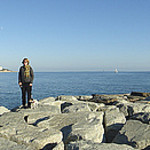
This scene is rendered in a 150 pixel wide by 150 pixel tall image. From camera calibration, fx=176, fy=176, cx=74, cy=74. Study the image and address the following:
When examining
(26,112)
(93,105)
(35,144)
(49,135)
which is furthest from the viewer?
(93,105)

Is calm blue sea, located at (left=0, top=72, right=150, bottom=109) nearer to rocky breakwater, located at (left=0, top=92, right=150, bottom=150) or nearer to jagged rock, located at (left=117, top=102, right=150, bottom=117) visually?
jagged rock, located at (left=117, top=102, right=150, bottom=117)

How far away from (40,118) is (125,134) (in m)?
2.90

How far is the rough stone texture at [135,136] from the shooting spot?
427 centimetres

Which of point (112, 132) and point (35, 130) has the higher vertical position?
point (35, 130)

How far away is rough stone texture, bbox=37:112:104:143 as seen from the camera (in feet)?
14.8

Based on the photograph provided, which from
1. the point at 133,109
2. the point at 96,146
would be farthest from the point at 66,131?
the point at 133,109

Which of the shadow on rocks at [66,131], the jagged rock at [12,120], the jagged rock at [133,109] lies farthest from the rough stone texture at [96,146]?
the jagged rock at [133,109]

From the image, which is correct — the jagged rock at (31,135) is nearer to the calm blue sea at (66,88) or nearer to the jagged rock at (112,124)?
the jagged rock at (112,124)

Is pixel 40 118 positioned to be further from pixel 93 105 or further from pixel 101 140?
pixel 93 105

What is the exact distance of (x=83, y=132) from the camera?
4.53 metres

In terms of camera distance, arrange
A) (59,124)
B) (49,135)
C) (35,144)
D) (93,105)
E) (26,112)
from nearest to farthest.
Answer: (35,144), (49,135), (59,124), (26,112), (93,105)

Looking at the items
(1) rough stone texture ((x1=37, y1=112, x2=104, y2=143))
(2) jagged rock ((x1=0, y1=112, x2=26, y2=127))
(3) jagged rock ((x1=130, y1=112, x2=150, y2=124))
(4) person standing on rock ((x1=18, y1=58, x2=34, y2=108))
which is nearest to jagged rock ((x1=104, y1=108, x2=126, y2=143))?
(1) rough stone texture ((x1=37, y1=112, x2=104, y2=143))

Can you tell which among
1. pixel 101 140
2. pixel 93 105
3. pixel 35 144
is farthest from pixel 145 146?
pixel 93 105

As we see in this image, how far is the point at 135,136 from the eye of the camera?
4.53 m
